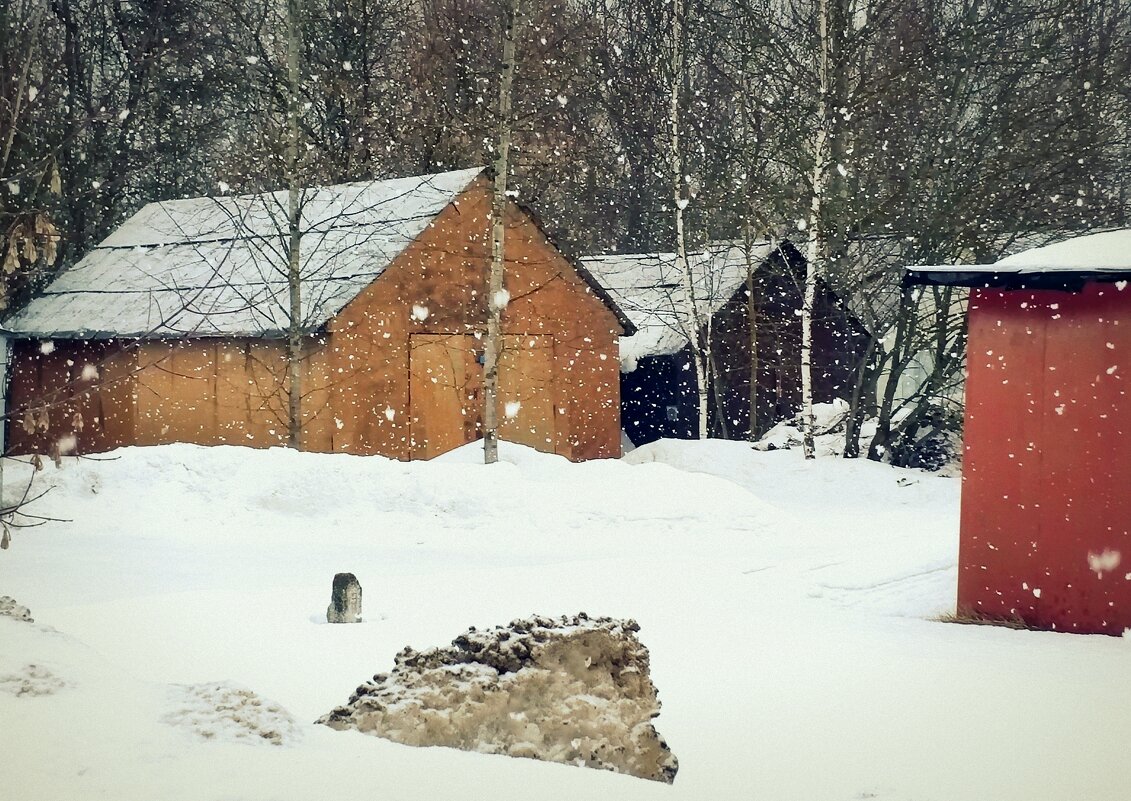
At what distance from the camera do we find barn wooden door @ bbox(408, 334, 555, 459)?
14656 millimetres

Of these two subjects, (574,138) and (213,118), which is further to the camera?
(574,138)

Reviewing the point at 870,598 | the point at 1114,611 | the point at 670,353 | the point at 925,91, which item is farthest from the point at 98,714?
the point at 670,353

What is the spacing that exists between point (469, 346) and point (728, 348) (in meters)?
6.84

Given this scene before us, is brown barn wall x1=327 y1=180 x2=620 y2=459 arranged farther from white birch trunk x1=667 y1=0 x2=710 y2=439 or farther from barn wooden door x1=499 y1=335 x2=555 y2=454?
white birch trunk x1=667 y1=0 x2=710 y2=439

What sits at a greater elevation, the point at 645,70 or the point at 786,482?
the point at 645,70

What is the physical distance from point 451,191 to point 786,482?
558 centimetres

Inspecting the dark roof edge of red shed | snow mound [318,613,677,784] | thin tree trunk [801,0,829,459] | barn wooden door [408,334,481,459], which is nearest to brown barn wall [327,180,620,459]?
barn wooden door [408,334,481,459]

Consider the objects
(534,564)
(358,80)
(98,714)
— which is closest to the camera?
(98,714)

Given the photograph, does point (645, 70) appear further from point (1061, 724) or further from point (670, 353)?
point (1061, 724)

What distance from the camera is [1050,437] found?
5695mm

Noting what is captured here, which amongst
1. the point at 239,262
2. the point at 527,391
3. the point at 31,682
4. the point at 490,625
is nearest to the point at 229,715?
the point at 31,682

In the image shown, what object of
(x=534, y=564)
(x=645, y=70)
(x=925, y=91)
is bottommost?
(x=534, y=564)

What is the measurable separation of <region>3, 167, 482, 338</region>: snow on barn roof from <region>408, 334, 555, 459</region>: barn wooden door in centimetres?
140

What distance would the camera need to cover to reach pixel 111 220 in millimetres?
19938
